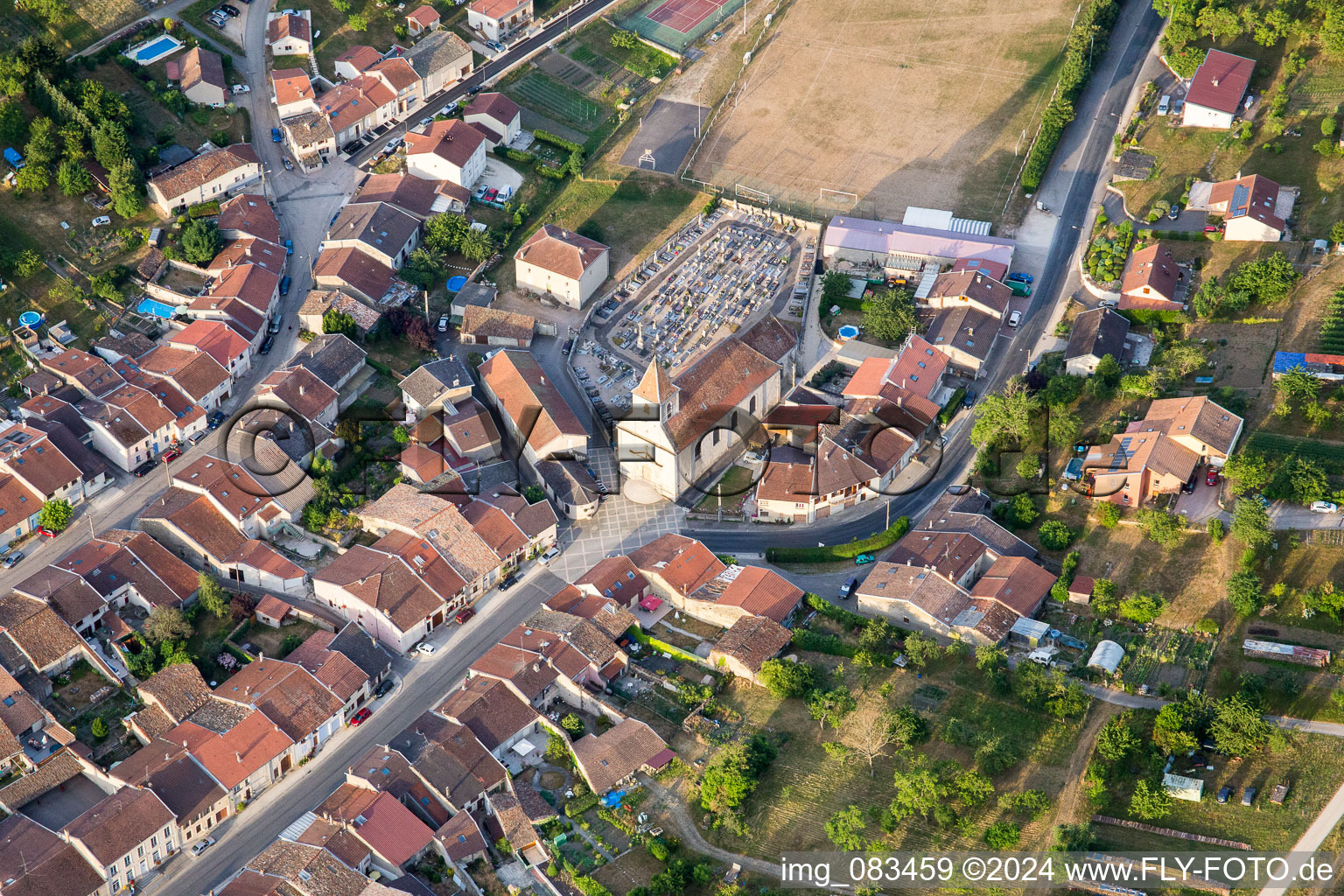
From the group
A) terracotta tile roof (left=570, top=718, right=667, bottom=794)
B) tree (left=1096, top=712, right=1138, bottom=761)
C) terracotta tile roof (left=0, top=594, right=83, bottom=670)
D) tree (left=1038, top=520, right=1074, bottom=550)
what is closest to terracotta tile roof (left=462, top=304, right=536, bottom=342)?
terracotta tile roof (left=0, top=594, right=83, bottom=670)

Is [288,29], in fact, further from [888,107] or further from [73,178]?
[888,107]

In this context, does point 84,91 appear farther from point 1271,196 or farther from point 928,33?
point 1271,196

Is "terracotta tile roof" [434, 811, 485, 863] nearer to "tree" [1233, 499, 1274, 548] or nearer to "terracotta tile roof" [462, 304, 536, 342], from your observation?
"terracotta tile roof" [462, 304, 536, 342]

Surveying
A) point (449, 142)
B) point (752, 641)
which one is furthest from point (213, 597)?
point (449, 142)

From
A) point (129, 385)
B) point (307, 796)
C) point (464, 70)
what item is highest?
point (464, 70)

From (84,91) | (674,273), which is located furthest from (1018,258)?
(84,91)

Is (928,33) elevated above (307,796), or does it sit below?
above
